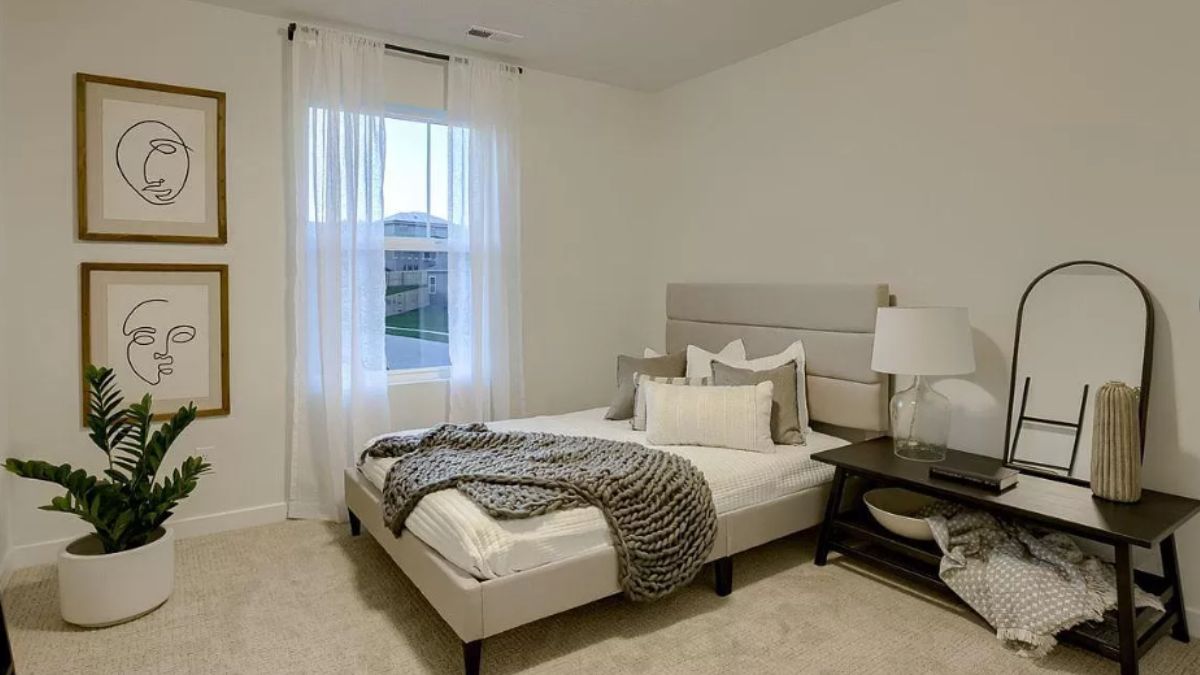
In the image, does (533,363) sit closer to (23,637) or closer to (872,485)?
(872,485)

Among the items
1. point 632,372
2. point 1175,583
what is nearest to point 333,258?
point 632,372

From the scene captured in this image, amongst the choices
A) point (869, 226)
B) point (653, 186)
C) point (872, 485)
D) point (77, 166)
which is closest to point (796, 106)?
point (869, 226)

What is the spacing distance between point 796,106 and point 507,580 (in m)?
2.87

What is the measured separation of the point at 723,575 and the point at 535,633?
0.79 meters

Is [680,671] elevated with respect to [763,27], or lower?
lower

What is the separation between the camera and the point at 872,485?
331 centimetres

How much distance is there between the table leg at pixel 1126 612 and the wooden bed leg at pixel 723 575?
1255mm

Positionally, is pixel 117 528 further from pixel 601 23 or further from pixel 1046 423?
pixel 1046 423

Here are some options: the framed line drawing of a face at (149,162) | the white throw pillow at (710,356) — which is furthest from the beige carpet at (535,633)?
the framed line drawing of a face at (149,162)

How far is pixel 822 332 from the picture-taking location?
11.2ft

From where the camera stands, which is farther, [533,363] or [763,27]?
[533,363]

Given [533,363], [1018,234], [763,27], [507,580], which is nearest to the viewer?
[507,580]

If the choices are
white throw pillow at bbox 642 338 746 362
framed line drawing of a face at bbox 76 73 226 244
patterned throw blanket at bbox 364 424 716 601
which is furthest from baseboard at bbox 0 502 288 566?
white throw pillow at bbox 642 338 746 362

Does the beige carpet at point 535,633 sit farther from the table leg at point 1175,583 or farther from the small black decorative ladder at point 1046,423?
the small black decorative ladder at point 1046,423
